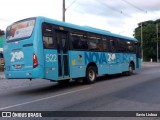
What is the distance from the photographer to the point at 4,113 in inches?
321

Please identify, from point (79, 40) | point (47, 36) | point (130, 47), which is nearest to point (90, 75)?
point (79, 40)

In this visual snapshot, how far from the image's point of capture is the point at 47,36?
12.4 m

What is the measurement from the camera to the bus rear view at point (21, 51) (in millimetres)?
11930

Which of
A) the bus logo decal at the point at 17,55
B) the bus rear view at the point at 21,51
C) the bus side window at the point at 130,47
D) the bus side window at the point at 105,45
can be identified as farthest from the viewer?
the bus side window at the point at 130,47

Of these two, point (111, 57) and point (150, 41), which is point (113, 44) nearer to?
point (111, 57)

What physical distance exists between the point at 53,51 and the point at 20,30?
5.99ft

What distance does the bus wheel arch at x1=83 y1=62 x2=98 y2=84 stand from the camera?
15.2m

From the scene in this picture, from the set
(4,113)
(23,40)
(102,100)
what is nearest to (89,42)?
(23,40)

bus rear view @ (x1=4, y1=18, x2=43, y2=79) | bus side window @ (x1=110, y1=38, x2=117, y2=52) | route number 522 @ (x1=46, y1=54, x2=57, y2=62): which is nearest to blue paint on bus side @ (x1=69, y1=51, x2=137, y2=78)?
bus side window @ (x1=110, y1=38, x2=117, y2=52)

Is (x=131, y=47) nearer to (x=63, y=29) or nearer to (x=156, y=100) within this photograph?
(x=63, y=29)

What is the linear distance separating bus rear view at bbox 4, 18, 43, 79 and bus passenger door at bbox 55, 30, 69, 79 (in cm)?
138

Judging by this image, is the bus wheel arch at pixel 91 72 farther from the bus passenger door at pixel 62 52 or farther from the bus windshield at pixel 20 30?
the bus windshield at pixel 20 30

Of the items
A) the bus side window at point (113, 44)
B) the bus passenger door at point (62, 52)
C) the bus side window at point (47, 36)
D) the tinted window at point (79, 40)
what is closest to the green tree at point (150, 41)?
the bus side window at point (113, 44)

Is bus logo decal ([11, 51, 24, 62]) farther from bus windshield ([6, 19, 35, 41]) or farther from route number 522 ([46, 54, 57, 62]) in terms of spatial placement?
route number 522 ([46, 54, 57, 62])
